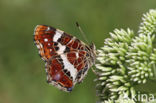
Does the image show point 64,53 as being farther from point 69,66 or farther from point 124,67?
point 124,67

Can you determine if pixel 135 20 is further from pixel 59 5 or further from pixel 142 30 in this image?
pixel 142 30

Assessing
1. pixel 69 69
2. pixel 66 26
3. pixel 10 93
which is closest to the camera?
pixel 69 69

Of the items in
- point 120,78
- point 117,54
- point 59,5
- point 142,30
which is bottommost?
point 120,78

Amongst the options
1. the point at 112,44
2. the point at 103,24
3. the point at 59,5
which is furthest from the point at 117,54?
the point at 59,5

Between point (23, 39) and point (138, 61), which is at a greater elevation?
point (23, 39)

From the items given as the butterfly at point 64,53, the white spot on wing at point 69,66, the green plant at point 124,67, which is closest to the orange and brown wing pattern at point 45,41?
the butterfly at point 64,53

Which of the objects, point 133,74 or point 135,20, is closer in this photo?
point 133,74
